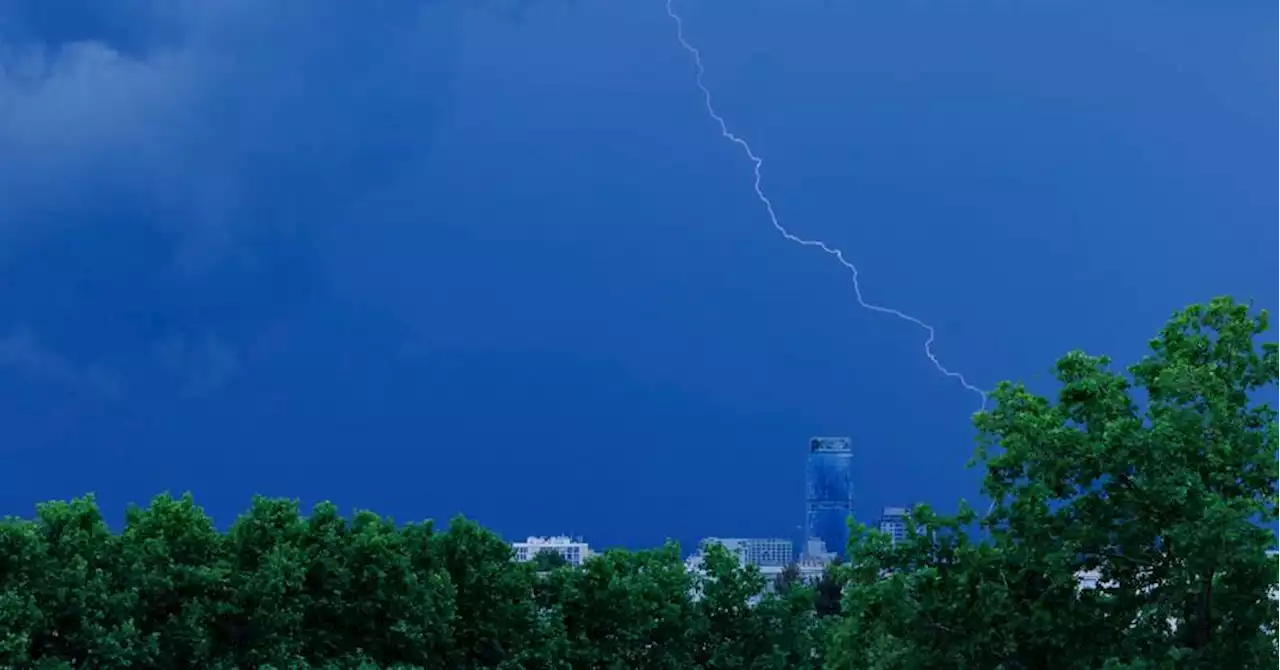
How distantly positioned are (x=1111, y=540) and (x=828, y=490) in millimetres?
96560

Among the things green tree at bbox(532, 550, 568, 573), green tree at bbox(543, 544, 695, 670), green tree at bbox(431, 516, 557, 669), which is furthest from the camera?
green tree at bbox(532, 550, 568, 573)

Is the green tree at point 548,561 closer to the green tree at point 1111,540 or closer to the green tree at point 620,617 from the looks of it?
the green tree at point 620,617

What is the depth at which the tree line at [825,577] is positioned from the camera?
1362 centimetres

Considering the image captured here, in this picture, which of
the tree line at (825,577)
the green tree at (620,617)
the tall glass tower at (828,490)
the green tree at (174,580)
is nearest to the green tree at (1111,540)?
the tree line at (825,577)

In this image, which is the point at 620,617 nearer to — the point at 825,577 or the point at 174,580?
the point at 825,577

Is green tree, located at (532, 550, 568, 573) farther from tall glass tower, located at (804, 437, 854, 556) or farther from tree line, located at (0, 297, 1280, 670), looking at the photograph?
tall glass tower, located at (804, 437, 854, 556)

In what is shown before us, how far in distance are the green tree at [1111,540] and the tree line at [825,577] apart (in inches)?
0.8

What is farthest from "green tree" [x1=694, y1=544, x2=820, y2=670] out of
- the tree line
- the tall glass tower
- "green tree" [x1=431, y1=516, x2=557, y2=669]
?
the tall glass tower

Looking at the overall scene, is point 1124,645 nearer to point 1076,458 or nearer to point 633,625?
point 1076,458

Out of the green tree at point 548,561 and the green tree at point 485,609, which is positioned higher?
the green tree at point 548,561

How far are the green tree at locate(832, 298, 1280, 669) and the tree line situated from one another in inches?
0.8

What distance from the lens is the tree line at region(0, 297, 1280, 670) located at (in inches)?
536

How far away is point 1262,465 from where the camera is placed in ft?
45.3

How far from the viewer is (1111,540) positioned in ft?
46.0
